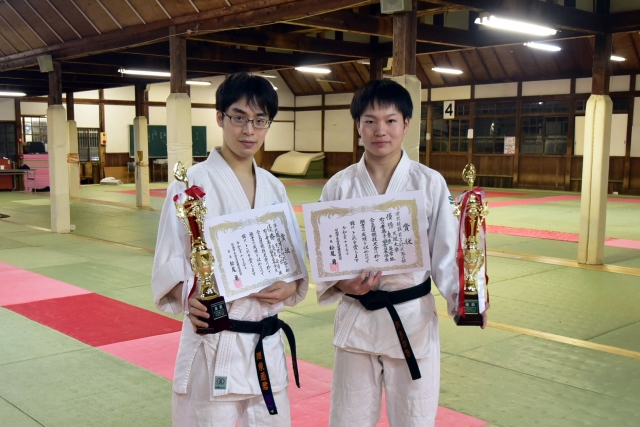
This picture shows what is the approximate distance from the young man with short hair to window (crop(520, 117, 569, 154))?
17.6 metres

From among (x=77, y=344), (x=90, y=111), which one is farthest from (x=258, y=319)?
(x=90, y=111)

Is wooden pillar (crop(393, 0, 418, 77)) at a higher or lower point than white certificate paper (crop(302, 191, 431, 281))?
higher

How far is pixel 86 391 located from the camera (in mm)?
3807

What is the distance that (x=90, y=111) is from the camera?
70.7 feet

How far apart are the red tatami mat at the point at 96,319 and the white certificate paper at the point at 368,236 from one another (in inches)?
125

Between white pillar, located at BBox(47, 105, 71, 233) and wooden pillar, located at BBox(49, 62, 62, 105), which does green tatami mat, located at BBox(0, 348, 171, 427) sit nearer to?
white pillar, located at BBox(47, 105, 71, 233)

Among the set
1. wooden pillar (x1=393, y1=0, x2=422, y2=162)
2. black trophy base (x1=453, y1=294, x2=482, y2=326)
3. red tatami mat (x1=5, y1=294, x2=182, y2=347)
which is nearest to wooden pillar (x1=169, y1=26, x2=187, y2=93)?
red tatami mat (x1=5, y1=294, x2=182, y2=347)

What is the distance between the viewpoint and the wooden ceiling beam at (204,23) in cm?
645

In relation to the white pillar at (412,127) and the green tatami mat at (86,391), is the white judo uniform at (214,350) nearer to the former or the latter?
the green tatami mat at (86,391)

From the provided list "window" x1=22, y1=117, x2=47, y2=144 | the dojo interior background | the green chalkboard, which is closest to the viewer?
the dojo interior background

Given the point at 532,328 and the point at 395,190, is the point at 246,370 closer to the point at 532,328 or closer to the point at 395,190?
the point at 395,190

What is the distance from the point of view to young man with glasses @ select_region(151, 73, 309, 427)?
6.69 feet

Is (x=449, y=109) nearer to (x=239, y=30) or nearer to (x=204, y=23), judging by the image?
(x=239, y=30)

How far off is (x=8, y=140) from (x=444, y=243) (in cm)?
2102
